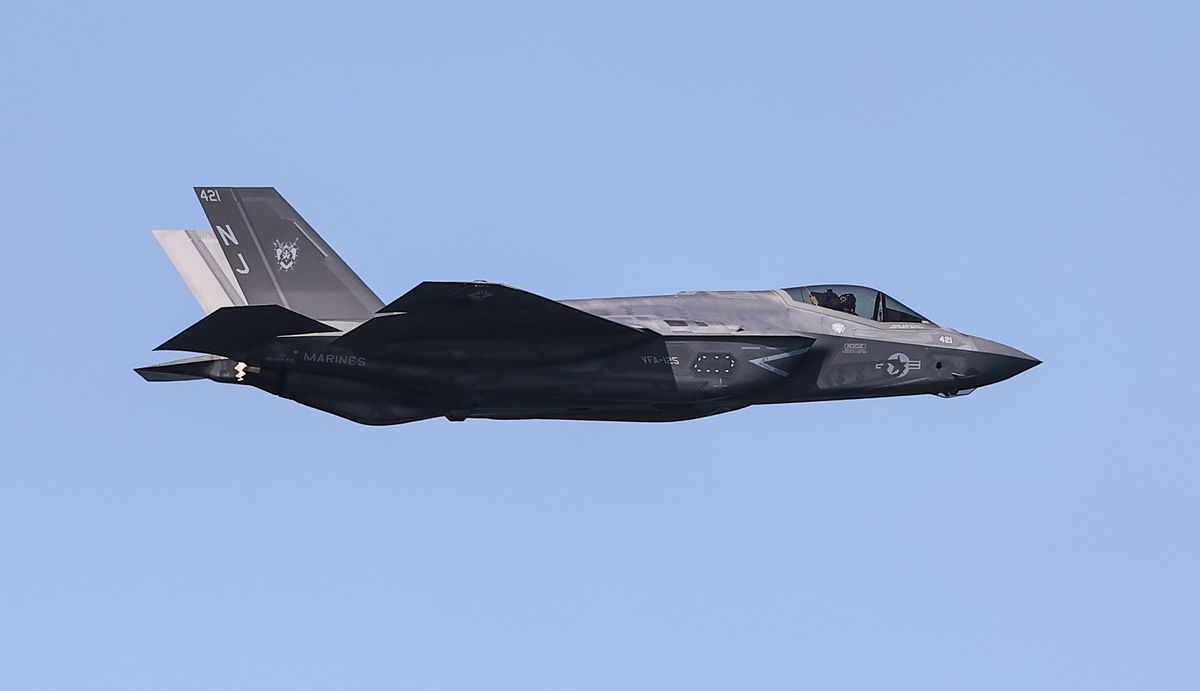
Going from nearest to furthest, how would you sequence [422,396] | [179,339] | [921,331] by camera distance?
1. [179,339]
2. [422,396]
3. [921,331]

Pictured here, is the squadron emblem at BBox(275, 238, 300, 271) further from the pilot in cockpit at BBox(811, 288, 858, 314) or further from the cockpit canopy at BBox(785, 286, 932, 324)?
the pilot in cockpit at BBox(811, 288, 858, 314)

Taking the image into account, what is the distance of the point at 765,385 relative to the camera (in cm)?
3519

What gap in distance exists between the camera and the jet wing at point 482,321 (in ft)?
105

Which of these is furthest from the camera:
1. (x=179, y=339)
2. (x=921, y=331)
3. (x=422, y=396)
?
(x=921, y=331)

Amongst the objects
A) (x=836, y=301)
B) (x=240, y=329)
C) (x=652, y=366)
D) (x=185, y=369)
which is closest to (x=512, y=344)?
(x=652, y=366)

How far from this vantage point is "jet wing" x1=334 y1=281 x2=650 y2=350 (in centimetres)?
3206

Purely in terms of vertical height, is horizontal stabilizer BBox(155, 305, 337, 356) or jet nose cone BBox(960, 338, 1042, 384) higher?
jet nose cone BBox(960, 338, 1042, 384)

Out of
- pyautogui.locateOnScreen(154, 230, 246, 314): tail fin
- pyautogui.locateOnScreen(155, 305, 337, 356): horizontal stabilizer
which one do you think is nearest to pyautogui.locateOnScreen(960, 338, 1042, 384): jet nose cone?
pyautogui.locateOnScreen(155, 305, 337, 356): horizontal stabilizer

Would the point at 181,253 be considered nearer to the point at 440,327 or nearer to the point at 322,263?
the point at 322,263

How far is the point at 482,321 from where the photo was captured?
109 ft

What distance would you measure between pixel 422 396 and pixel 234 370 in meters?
2.96

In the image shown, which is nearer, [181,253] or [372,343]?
[372,343]

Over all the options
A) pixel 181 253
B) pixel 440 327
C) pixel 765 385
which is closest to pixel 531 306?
pixel 440 327

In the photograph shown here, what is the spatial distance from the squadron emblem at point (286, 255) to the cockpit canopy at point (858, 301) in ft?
26.8
